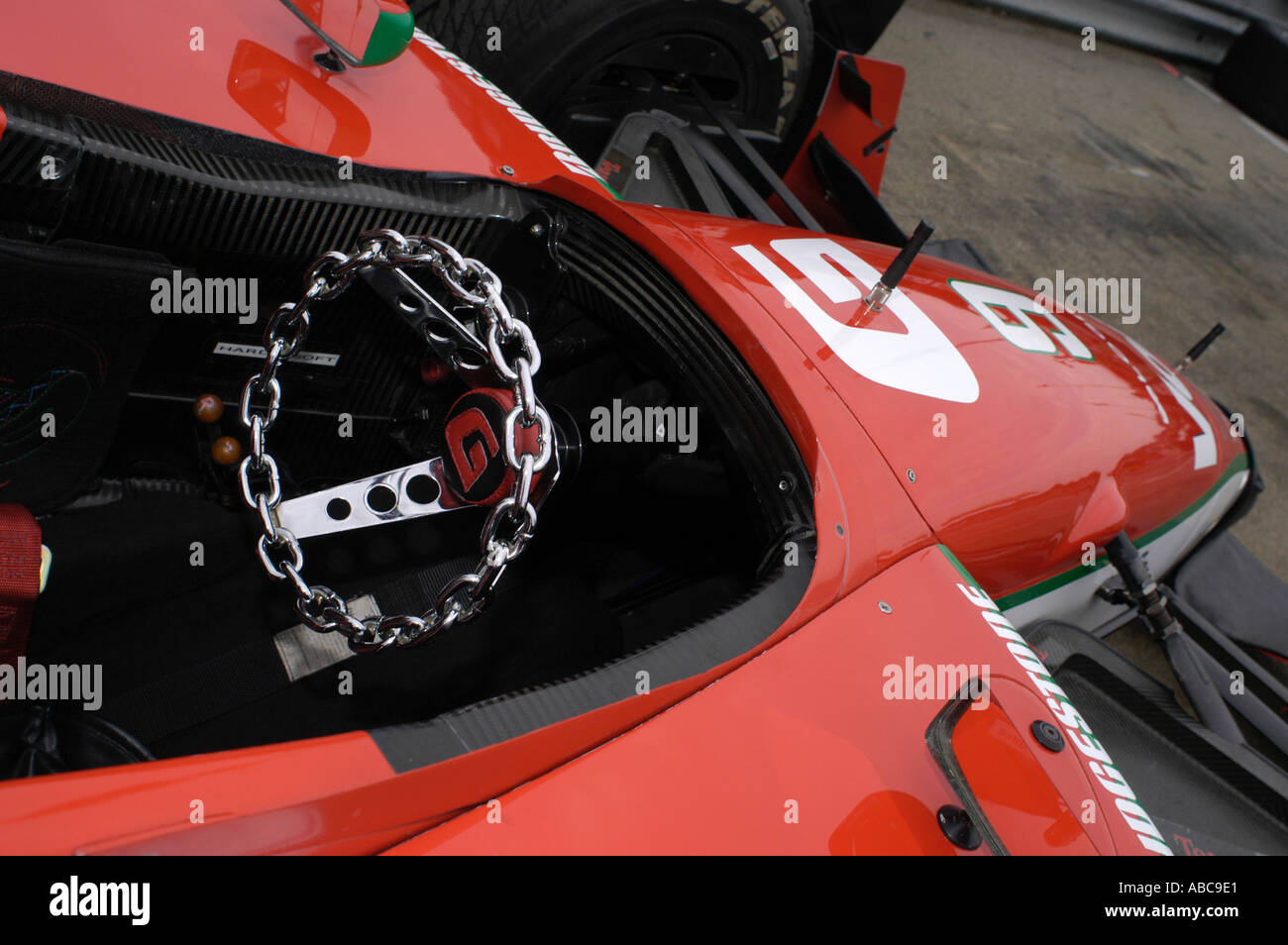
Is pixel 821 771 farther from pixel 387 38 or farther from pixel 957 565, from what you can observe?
pixel 387 38

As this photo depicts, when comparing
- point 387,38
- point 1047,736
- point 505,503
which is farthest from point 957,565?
point 387,38

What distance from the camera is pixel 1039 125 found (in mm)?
4902

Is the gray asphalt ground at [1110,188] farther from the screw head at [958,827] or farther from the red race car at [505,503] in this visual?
the screw head at [958,827]

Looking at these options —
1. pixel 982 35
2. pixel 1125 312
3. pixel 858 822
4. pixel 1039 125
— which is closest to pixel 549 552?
pixel 858 822

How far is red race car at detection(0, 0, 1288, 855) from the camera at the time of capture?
828 millimetres

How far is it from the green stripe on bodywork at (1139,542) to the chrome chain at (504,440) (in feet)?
3.12

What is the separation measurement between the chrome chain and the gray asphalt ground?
298cm

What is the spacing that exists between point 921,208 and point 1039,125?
5.79 feet

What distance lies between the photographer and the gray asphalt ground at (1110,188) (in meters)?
3.77

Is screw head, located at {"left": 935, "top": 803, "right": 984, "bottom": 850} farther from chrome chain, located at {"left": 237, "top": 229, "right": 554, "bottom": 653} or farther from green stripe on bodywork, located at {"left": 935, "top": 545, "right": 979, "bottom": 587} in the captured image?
chrome chain, located at {"left": 237, "top": 229, "right": 554, "bottom": 653}

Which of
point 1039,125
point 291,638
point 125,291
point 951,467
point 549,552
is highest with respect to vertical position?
point 1039,125

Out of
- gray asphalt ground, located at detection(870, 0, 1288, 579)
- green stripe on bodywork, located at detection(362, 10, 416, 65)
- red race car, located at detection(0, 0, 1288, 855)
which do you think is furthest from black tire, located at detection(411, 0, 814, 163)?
gray asphalt ground, located at detection(870, 0, 1288, 579)
